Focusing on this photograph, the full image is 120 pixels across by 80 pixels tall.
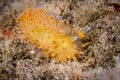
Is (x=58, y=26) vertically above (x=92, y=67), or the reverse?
(x=58, y=26)

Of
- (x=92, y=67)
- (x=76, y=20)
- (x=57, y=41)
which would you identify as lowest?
(x=92, y=67)

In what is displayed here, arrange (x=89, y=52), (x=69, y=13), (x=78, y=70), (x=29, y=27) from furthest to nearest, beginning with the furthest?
(x=69, y=13) < (x=29, y=27) < (x=89, y=52) < (x=78, y=70)

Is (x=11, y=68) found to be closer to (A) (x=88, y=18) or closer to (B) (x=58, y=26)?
(B) (x=58, y=26)

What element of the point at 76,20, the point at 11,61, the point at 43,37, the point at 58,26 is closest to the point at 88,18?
the point at 76,20

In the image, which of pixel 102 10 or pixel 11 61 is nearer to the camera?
pixel 11 61

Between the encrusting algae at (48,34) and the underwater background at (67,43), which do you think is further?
the encrusting algae at (48,34)

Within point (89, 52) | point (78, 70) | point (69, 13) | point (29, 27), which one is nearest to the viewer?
point (78, 70)

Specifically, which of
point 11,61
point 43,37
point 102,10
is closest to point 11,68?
point 11,61

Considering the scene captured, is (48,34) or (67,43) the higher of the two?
(48,34)
